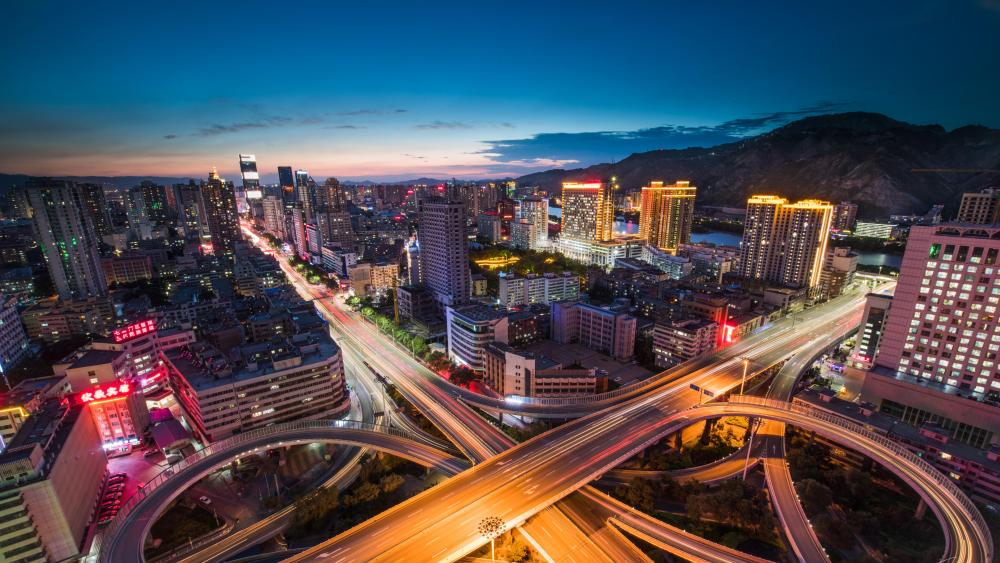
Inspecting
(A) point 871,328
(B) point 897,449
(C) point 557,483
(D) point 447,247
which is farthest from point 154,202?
(A) point 871,328

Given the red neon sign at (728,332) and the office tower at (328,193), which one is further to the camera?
the office tower at (328,193)

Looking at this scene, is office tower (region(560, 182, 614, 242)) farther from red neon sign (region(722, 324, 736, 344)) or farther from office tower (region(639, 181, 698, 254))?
red neon sign (region(722, 324, 736, 344))

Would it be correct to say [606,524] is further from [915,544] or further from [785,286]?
[785,286]

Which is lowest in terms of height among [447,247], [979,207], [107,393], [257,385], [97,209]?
[107,393]

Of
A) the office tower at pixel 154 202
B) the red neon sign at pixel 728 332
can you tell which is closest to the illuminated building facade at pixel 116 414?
the red neon sign at pixel 728 332

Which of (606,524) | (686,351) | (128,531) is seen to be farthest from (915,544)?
(128,531)

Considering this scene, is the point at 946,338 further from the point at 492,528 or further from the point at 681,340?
the point at 492,528

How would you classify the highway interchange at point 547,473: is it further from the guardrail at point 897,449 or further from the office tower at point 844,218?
the office tower at point 844,218
